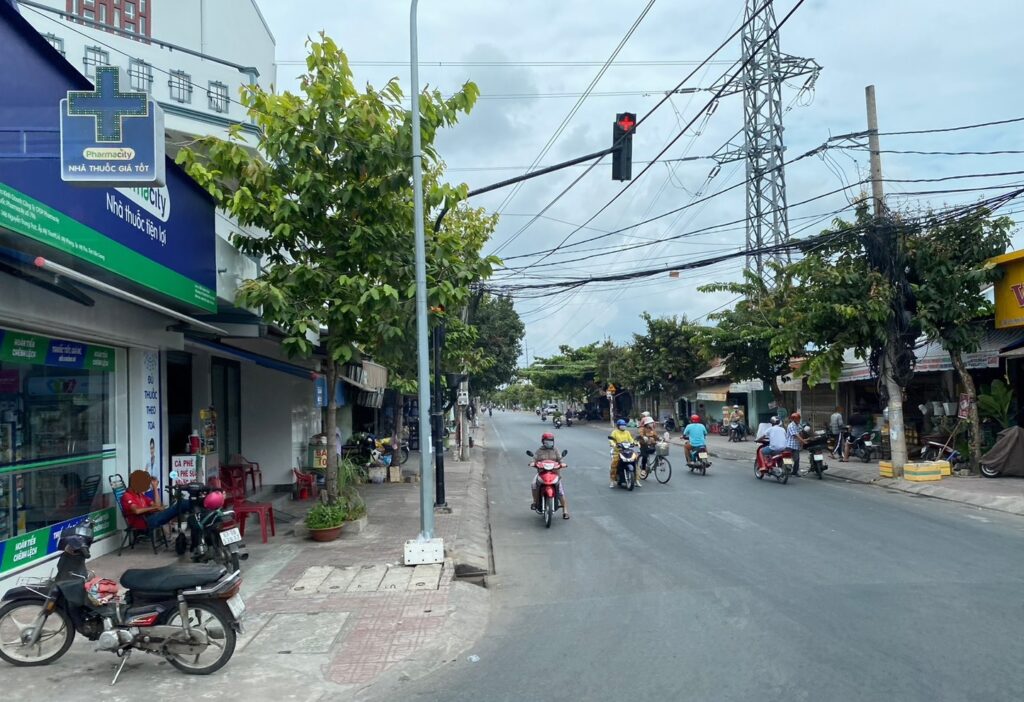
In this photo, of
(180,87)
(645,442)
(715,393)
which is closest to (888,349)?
(645,442)

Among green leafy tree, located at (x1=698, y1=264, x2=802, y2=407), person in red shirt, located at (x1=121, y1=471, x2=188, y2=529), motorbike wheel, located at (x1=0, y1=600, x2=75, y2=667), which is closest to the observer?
motorbike wheel, located at (x1=0, y1=600, x2=75, y2=667)

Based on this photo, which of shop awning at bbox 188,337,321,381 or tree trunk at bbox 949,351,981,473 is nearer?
shop awning at bbox 188,337,321,381

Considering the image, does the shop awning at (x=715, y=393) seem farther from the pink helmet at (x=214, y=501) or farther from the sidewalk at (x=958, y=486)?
the pink helmet at (x=214, y=501)

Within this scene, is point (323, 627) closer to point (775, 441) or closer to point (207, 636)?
point (207, 636)

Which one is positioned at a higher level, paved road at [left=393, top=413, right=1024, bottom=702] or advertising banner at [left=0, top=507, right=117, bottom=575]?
advertising banner at [left=0, top=507, right=117, bottom=575]

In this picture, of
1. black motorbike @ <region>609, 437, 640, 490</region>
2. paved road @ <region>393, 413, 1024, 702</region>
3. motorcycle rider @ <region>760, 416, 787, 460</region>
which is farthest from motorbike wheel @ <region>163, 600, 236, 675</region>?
motorcycle rider @ <region>760, 416, 787, 460</region>

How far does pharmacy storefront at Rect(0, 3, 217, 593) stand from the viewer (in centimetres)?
685

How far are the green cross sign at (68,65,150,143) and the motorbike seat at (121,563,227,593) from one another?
3623 millimetres

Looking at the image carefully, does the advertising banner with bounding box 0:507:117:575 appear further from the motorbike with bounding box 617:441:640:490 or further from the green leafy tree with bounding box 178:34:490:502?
the motorbike with bounding box 617:441:640:490

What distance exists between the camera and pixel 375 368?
19.7 m

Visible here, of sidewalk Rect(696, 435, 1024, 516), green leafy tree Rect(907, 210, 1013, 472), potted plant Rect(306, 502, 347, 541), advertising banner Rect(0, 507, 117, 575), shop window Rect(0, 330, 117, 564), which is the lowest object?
sidewalk Rect(696, 435, 1024, 516)

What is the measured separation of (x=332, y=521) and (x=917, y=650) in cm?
765

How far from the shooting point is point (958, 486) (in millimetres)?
15664

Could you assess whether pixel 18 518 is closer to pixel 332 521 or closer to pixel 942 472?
pixel 332 521
